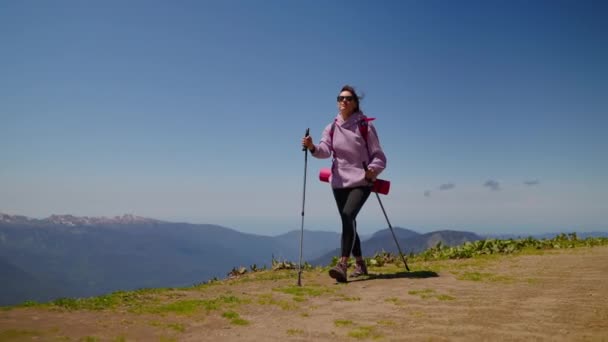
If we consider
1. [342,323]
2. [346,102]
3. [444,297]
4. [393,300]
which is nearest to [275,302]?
[342,323]

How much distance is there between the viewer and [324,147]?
965 centimetres

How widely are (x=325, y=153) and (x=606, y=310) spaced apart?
5.87 m

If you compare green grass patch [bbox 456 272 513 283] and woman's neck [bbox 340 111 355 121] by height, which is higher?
woman's neck [bbox 340 111 355 121]

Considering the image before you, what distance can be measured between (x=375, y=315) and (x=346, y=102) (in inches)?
206

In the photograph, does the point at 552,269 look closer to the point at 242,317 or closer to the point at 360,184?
the point at 360,184

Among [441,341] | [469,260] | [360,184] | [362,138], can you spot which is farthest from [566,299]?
[469,260]

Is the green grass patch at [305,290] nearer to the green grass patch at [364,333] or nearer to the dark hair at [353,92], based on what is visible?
the green grass patch at [364,333]

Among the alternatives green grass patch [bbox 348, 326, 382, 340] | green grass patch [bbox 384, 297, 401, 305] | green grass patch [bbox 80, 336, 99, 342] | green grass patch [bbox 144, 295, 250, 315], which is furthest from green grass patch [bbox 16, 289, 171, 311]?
green grass patch [bbox 384, 297, 401, 305]

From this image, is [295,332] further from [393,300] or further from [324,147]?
[324,147]

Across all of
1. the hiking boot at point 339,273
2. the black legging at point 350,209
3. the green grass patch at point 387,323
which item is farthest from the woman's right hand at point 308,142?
the green grass patch at point 387,323

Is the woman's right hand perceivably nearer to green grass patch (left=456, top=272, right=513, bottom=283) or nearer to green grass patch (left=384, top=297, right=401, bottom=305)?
green grass patch (left=384, top=297, right=401, bottom=305)

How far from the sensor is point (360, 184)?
912 cm

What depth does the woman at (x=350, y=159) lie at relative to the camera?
8914 millimetres

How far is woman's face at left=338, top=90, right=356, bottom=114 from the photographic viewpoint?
31.4 ft
